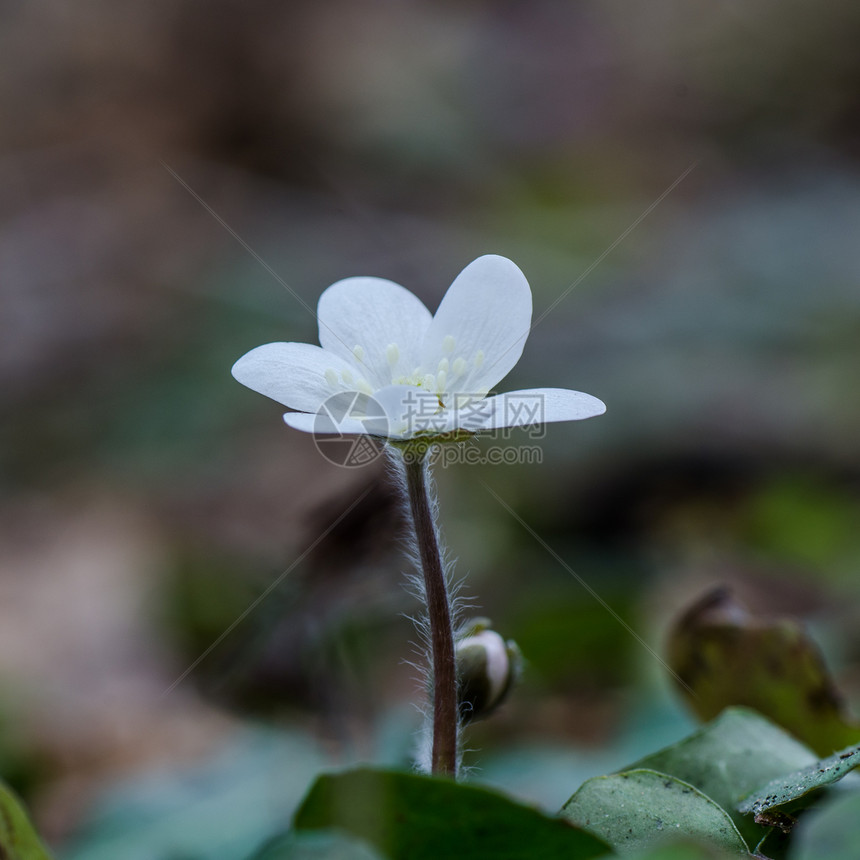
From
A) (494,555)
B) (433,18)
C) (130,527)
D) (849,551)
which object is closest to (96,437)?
(130,527)

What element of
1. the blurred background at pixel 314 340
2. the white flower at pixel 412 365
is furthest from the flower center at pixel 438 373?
the blurred background at pixel 314 340

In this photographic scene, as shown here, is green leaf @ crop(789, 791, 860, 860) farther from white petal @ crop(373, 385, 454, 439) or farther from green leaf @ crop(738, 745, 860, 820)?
white petal @ crop(373, 385, 454, 439)

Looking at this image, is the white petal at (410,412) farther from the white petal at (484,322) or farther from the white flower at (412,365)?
the white petal at (484,322)

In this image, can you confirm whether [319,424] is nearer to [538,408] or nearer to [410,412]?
[410,412]

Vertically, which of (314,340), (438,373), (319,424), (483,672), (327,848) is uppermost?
(314,340)

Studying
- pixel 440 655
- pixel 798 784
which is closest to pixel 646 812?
pixel 798 784

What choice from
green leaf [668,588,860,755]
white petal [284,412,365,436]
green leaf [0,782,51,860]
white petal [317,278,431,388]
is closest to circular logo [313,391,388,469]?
white petal [284,412,365,436]

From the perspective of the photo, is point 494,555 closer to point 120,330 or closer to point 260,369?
point 260,369
